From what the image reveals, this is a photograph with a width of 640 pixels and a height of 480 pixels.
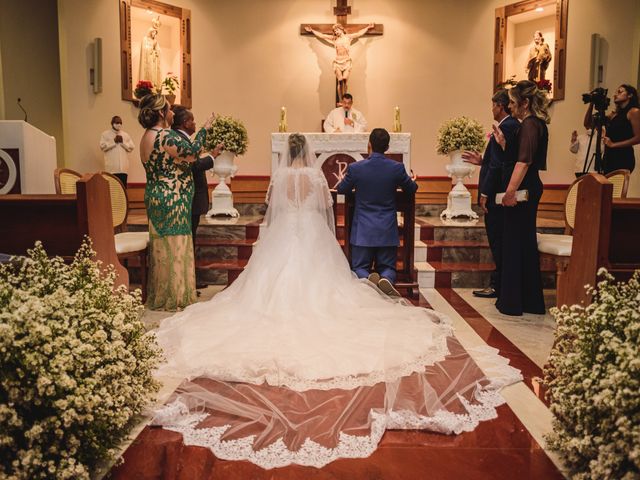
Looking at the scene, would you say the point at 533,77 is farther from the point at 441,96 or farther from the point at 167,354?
the point at 167,354

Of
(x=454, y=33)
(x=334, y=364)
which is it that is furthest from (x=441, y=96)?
(x=334, y=364)

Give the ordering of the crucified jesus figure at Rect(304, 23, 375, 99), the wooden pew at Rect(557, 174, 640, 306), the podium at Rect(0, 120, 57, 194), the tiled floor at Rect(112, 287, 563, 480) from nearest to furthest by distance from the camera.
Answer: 1. the tiled floor at Rect(112, 287, 563, 480)
2. the wooden pew at Rect(557, 174, 640, 306)
3. the podium at Rect(0, 120, 57, 194)
4. the crucified jesus figure at Rect(304, 23, 375, 99)

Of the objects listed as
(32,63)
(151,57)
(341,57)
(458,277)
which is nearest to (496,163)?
(458,277)

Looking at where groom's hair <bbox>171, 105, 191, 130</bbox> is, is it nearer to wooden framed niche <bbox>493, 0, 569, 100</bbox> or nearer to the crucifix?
the crucifix

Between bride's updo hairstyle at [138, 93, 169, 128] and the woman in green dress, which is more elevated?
bride's updo hairstyle at [138, 93, 169, 128]

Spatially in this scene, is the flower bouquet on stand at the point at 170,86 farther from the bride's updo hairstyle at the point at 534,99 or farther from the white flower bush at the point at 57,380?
the white flower bush at the point at 57,380

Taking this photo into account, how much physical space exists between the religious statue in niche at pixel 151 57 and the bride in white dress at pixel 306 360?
211 inches

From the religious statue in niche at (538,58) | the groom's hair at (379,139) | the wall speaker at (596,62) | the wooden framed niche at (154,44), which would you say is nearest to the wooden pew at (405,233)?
the groom's hair at (379,139)

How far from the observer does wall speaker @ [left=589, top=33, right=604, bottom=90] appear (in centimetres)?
843

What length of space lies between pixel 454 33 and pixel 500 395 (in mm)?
8149

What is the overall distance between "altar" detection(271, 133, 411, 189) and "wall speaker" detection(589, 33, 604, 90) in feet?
10.4

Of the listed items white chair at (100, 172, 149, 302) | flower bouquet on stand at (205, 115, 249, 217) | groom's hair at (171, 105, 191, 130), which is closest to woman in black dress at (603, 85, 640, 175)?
flower bouquet on stand at (205, 115, 249, 217)

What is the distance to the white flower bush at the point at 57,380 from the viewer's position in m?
1.76

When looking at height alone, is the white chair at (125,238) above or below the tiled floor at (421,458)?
above
